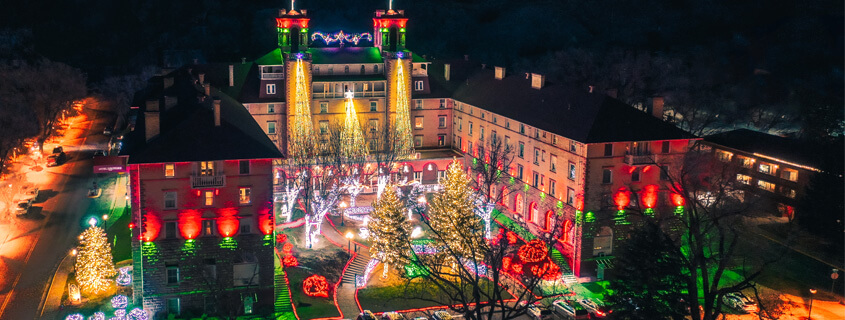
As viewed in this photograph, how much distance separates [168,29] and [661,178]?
145 meters

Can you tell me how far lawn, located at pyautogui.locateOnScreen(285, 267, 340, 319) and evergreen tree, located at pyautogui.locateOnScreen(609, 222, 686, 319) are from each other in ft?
A: 70.4

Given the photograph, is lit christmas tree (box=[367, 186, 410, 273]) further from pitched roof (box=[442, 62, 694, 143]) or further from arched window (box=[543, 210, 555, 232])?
pitched roof (box=[442, 62, 694, 143])

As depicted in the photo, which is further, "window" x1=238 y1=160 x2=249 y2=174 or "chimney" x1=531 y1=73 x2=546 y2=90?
"chimney" x1=531 y1=73 x2=546 y2=90

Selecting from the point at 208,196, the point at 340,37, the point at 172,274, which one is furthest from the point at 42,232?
the point at 340,37

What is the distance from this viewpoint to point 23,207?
84.6 m

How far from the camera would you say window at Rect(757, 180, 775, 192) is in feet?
268

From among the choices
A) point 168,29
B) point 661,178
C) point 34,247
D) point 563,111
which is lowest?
point 34,247

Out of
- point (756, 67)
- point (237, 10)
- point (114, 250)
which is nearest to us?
point (114, 250)

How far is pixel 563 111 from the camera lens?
7400 cm

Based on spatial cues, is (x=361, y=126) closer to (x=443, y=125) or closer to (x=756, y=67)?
(x=443, y=125)

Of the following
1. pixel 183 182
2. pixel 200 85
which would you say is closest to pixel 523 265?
pixel 183 182

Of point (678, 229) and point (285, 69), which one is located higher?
point (285, 69)

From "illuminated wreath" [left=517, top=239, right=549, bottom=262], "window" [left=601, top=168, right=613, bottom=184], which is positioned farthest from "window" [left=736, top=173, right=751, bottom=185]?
"illuminated wreath" [left=517, top=239, right=549, bottom=262]

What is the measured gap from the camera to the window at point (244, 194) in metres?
56.9
